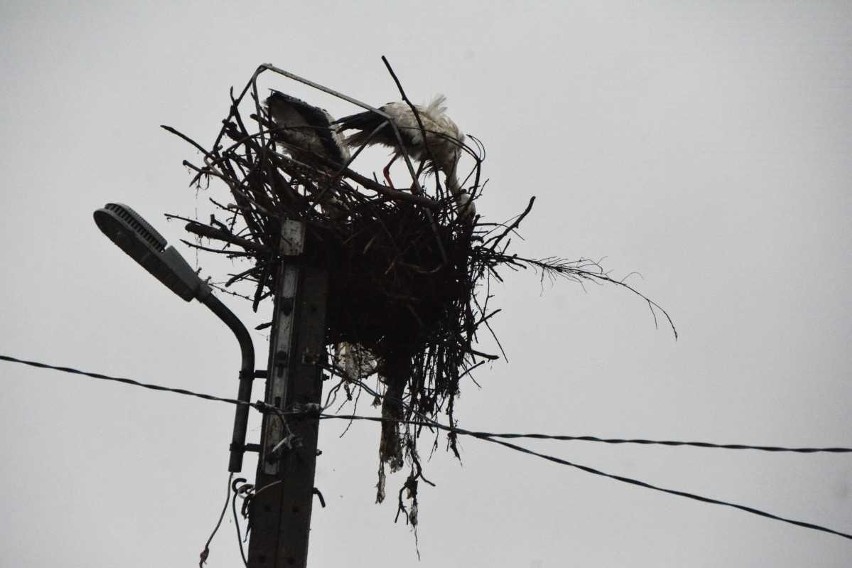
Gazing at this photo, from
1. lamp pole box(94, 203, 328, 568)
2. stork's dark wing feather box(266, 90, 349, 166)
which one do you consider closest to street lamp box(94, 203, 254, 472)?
lamp pole box(94, 203, 328, 568)

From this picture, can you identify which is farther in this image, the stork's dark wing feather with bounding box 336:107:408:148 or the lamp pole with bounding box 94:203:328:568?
the stork's dark wing feather with bounding box 336:107:408:148

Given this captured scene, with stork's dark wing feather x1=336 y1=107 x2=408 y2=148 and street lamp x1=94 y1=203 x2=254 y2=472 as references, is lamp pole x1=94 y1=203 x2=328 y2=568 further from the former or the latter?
stork's dark wing feather x1=336 y1=107 x2=408 y2=148

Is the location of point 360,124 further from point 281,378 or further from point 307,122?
point 281,378

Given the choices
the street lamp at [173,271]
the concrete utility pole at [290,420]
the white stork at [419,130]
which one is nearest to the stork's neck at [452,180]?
the white stork at [419,130]

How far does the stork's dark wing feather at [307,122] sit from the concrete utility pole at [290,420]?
46.0 inches

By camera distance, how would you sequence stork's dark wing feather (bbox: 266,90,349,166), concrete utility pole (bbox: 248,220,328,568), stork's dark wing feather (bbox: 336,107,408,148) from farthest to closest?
stork's dark wing feather (bbox: 336,107,408,148)
stork's dark wing feather (bbox: 266,90,349,166)
concrete utility pole (bbox: 248,220,328,568)

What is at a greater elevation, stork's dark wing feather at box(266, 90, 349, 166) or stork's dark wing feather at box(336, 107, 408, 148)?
stork's dark wing feather at box(336, 107, 408, 148)

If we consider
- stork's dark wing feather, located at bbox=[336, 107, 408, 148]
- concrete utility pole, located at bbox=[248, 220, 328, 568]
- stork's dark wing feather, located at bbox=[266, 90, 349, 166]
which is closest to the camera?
concrete utility pole, located at bbox=[248, 220, 328, 568]

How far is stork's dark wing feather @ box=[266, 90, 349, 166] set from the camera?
501cm

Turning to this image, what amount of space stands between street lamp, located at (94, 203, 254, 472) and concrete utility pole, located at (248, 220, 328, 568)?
0.10 metres

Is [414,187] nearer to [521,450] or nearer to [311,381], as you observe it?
[311,381]

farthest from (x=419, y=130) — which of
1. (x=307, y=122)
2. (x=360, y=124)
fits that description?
(x=307, y=122)

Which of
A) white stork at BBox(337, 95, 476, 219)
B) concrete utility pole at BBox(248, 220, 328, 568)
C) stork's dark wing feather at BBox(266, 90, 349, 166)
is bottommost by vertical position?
concrete utility pole at BBox(248, 220, 328, 568)

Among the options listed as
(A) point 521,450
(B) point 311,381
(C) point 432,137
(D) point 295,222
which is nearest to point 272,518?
(B) point 311,381
